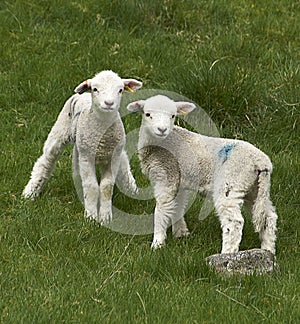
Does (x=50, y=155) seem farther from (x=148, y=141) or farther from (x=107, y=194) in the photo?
(x=148, y=141)

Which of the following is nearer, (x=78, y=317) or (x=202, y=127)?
(x=78, y=317)

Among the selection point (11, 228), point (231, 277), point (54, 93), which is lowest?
point (54, 93)

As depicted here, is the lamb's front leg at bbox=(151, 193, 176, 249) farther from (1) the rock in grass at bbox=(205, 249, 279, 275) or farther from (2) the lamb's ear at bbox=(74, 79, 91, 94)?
(2) the lamb's ear at bbox=(74, 79, 91, 94)

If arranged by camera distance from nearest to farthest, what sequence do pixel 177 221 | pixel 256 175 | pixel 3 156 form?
1. pixel 256 175
2. pixel 177 221
3. pixel 3 156

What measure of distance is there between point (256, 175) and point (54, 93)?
11.4ft

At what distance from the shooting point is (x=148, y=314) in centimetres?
474

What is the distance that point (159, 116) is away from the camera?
19.3 feet

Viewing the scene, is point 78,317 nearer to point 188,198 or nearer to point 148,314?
point 148,314

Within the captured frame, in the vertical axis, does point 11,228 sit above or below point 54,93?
above

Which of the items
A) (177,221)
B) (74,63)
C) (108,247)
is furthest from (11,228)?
(74,63)

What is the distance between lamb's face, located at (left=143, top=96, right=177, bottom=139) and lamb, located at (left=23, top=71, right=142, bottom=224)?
250mm

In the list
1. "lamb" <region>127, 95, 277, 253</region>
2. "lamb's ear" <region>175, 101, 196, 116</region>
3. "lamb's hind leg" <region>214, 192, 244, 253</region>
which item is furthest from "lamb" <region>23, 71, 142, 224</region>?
"lamb's hind leg" <region>214, 192, 244, 253</region>

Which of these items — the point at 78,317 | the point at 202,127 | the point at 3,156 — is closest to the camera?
the point at 78,317

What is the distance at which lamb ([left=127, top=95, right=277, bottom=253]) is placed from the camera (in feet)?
18.6
